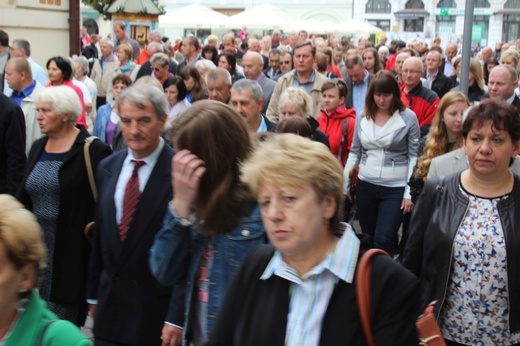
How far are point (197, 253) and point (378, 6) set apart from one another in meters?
67.8

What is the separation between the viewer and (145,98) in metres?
4.51

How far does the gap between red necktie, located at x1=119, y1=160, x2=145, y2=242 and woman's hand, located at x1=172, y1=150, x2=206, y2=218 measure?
0.82m

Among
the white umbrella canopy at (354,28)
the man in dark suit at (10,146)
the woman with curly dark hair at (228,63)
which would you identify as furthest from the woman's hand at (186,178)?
the white umbrella canopy at (354,28)

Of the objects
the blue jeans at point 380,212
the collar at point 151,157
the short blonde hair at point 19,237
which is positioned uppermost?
the collar at point 151,157

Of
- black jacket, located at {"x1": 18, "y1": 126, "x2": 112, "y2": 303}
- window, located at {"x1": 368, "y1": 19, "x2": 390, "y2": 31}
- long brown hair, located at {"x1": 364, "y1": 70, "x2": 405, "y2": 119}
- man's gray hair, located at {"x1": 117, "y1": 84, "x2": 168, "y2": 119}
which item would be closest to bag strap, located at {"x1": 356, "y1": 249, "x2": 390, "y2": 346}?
man's gray hair, located at {"x1": 117, "y1": 84, "x2": 168, "y2": 119}

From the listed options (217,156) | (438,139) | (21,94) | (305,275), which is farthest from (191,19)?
(305,275)

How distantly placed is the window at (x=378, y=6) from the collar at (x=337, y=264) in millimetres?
67769

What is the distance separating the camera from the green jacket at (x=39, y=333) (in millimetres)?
2566

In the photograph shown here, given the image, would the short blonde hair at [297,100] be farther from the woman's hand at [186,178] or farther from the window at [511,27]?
the window at [511,27]

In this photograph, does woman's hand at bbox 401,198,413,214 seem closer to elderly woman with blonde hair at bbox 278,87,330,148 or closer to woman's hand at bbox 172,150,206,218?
elderly woman with blonde hair at bbox 278,87,330,148

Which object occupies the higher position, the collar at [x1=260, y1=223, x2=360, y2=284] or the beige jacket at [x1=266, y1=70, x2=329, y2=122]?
the beige jacket at [x1=266, y1=70, x2=329, y2=122]

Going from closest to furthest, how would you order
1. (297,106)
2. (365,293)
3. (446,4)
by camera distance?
(365,293)
(297,106)
(446,4)

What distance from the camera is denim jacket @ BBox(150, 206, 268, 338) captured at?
3502 millimetres

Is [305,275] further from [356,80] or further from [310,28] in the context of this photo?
[310,28]
